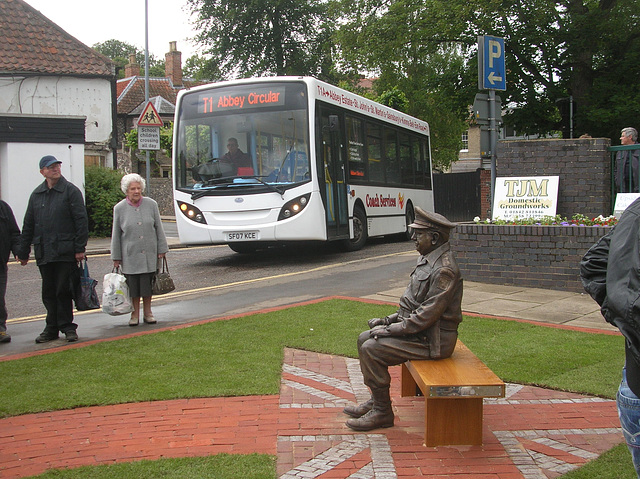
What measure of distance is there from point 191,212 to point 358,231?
408 centimetres

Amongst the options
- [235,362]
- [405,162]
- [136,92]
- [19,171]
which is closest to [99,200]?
[19,171]

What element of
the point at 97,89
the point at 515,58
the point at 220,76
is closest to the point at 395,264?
the point at 515,58

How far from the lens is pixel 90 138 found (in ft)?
89.1

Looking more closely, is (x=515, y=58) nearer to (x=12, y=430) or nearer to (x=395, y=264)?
(x=395, y=264)

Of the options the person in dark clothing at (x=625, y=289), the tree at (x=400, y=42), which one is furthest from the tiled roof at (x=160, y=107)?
the person in dark clothing at (x=625, y=289)

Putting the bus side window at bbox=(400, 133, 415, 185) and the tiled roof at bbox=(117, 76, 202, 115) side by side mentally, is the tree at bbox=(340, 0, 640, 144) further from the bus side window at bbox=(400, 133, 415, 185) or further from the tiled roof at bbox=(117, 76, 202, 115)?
the tiled roof at bbox=(117, 76, 202, 115)

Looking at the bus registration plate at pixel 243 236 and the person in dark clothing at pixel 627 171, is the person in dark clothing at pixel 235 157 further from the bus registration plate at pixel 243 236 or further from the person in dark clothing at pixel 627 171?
the person in dark clothing at pixel 627 171

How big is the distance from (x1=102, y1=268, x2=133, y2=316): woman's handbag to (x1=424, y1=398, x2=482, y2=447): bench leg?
14.9ft

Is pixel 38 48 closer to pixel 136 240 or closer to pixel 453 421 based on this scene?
pixel 136 240

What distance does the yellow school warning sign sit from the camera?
16844mm

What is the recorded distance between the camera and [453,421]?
4.16 meters

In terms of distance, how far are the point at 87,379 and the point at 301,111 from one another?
8.61 metres

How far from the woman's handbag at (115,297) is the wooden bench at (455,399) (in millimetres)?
4380

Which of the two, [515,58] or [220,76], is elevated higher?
[220,76]
